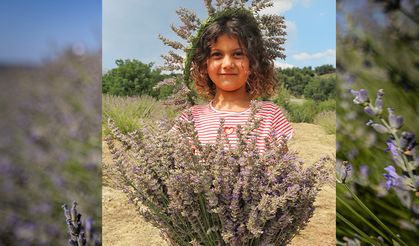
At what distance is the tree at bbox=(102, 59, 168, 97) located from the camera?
2230 millimetres

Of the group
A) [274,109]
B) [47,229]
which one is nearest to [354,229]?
[274,109]

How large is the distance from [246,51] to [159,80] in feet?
1.84

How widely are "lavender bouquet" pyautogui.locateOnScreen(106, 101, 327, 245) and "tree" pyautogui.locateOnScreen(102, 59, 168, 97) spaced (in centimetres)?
73

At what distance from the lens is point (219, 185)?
1.39 metres

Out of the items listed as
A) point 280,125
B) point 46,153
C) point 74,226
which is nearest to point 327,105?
point 280,125

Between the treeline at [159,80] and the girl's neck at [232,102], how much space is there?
0.18m

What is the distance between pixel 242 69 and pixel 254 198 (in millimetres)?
575

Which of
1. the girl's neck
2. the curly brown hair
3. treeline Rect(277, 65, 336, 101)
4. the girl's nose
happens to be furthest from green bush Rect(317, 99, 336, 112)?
the girl's nose

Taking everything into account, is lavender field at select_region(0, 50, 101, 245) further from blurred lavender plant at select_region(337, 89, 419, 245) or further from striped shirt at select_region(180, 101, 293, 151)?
blurred lavender plant at select_region(337, 89, 419, 245)

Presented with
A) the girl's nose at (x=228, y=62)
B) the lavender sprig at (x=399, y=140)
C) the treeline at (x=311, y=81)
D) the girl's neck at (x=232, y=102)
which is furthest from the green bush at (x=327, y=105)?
the lavender sprig at (x=399, y=140)

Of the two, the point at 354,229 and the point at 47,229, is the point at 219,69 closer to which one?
the point at 354,229

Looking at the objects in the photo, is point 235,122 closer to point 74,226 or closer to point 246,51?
point 246,51

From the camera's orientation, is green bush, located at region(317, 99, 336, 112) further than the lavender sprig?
Yes

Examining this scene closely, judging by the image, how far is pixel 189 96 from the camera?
1948 millimetres
